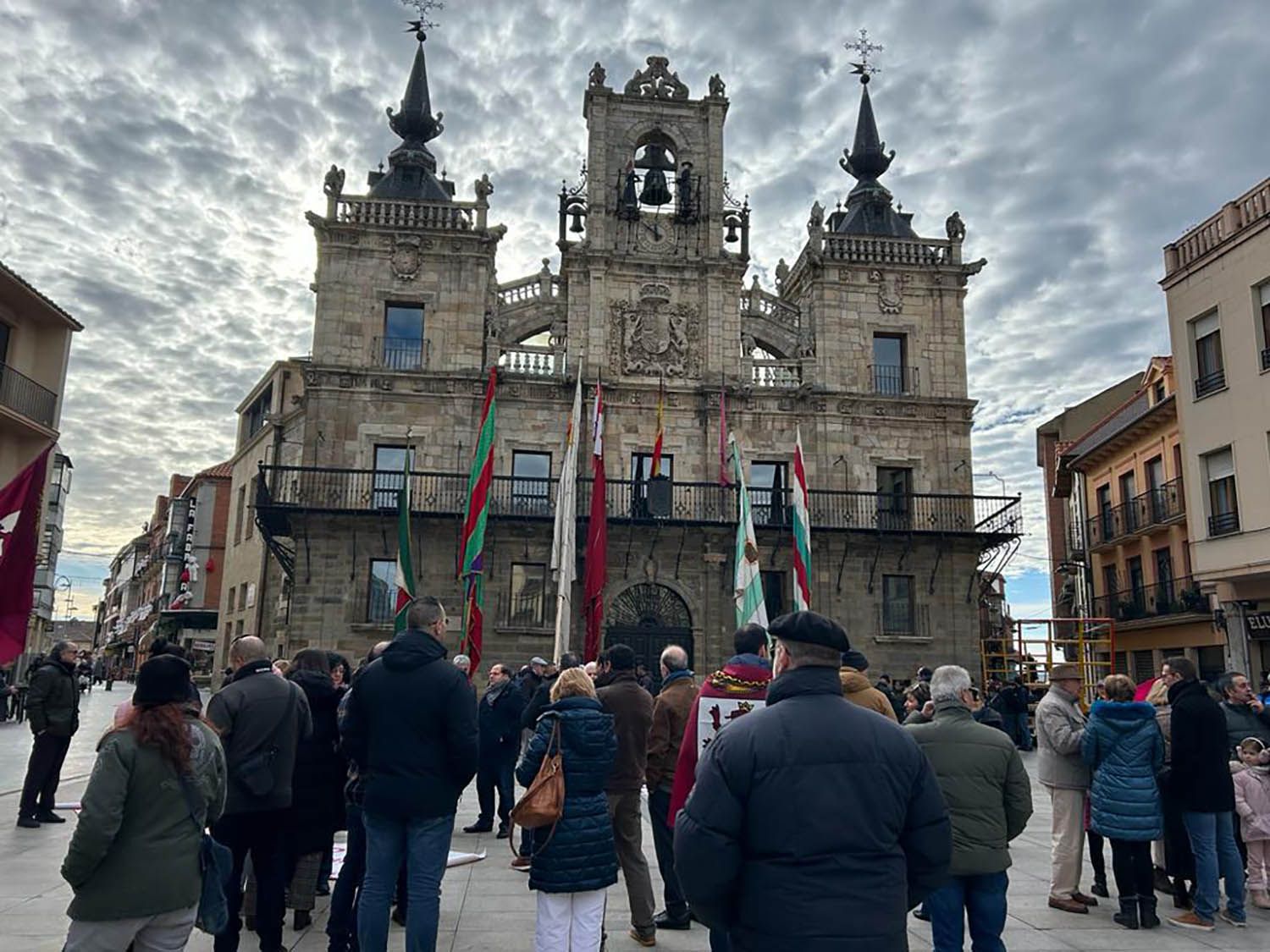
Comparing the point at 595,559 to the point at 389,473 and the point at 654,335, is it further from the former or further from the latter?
the point at 654,335

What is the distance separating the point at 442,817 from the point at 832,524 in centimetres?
2069

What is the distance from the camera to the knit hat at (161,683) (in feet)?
13.4

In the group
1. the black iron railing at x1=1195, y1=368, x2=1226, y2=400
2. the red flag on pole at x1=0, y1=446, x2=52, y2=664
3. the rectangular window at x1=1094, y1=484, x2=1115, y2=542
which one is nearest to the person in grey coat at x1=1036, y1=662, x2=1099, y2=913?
the red flag on pole at x1=0, y1=446, x2=52, y2=664

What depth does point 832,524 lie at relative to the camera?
24.8 m

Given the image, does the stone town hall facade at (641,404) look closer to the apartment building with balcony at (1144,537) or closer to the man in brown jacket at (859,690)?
the apartment building with balcony at (1144,537)

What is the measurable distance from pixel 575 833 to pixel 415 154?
25714 mm

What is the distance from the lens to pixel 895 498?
1019 inches

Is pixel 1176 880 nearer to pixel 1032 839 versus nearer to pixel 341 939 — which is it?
pixel 1032 839

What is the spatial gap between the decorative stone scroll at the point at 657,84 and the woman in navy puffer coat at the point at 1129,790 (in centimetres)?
2421

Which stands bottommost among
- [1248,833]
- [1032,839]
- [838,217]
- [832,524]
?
[1032,839]

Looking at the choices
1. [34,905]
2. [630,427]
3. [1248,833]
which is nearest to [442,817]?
Result: [34,905]

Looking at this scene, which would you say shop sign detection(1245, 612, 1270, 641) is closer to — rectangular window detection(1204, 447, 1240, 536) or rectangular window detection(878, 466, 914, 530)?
rectangular window detection(1204, 447, 1240, 536)

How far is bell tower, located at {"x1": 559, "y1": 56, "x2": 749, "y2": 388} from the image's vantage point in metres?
25.5

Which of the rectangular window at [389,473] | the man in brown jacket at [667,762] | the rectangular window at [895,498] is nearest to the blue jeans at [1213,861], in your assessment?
the man in brown jacket at [667,762]
